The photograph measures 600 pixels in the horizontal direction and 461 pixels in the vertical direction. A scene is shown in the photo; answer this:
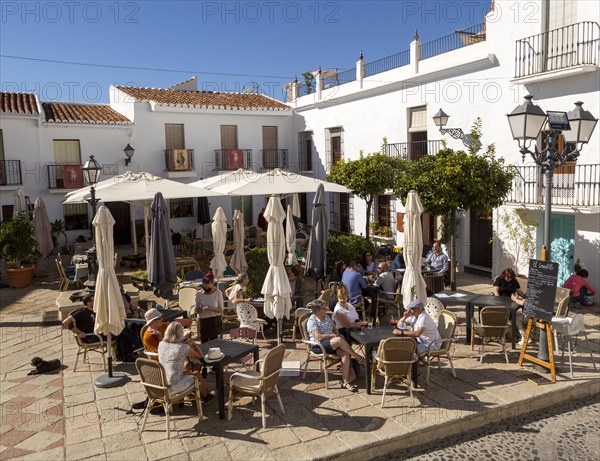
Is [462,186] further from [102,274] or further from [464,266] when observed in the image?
[102,274]

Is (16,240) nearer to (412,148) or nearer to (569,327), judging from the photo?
(412,148)

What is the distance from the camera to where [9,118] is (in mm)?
19312

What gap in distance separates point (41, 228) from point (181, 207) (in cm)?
832

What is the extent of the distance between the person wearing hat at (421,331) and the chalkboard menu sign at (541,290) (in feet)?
5.26

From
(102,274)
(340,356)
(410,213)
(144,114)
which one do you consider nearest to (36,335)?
(102,274)

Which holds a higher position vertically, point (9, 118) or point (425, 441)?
point (9, 118)

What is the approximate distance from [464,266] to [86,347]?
11.5 metres

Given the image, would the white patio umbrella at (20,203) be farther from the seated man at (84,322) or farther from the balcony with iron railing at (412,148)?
the balcony with iron railing at (412,148)

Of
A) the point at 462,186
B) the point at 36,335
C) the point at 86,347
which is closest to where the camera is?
the point at 86,347

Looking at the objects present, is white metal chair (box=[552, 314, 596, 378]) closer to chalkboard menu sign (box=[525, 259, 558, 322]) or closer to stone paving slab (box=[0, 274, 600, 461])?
stone paving slab (box=[0, 274, 600, 461])

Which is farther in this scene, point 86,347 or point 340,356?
point 86,347

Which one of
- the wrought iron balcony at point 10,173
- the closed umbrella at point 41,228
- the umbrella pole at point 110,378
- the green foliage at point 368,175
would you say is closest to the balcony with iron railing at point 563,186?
the green foliage at point 368,175

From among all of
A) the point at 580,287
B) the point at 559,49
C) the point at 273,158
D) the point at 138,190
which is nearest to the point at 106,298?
the point at 138,190

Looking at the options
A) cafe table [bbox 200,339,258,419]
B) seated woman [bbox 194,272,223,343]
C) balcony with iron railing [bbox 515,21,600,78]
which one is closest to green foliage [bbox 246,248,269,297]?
seated woman [bbox 194,272,223,343]
